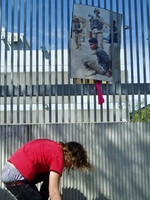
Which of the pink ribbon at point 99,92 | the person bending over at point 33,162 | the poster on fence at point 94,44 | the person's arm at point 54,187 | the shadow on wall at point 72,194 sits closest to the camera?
the person's arm at point 54,187

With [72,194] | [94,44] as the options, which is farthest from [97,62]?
[72,194]

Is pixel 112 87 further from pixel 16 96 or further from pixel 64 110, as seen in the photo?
pixel 16 96

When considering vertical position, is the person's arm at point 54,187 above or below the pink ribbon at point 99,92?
below

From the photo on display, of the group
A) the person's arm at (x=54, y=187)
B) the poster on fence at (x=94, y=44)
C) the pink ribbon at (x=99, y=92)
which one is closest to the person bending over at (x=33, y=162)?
the person's arm at (x=54, y=187)

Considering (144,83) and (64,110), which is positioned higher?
(144,83)

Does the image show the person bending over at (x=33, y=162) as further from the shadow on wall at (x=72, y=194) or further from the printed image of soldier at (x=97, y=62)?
the printed image of soldier at (x=97, y=62)

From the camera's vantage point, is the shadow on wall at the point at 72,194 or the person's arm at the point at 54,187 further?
the shadow on wall at the point at 72,194

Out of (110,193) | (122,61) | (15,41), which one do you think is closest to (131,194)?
(110,193)

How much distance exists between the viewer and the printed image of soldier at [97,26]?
205 inches

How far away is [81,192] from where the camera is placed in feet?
16.1

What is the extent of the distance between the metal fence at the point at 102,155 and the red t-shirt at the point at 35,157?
1526 millimetres

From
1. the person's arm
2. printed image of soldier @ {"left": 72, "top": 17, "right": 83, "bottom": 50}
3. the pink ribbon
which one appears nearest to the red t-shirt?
the person's arm

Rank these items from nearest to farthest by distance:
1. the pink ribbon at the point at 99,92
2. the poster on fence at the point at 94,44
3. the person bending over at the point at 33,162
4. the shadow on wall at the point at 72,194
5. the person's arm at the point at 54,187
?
the person's arm at the point at 54,187, the person bending over at the point at 33,162, the shadow on wall at the point at 72,194, the pink ribbon at the point at 99,92, the poster on fence at the point at 94,44

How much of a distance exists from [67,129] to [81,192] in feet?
2.90
